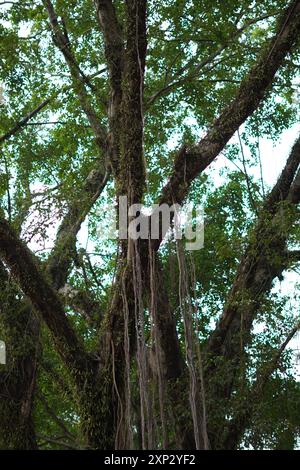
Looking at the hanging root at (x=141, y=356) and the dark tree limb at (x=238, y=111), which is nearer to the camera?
the hanging root at (x=141, y=356)

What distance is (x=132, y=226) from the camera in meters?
4.68

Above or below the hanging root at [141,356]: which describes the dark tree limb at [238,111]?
above

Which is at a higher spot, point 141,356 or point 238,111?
point 238,111

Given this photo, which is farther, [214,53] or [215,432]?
[214,53]

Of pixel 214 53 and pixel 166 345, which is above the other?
pixel 214 53

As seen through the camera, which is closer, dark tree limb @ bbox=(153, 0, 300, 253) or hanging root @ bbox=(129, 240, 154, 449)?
hanging root @ bbox=(129, 240, 154, 449)

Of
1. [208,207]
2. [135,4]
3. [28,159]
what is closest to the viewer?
[135,4]

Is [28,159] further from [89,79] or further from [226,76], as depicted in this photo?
[226,76]

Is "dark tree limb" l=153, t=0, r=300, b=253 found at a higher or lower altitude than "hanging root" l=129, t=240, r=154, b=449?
higher

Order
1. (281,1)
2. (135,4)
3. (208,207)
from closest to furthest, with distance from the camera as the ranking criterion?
(135,4), (281,1), (208,207)

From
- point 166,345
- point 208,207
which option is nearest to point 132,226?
point 166,345

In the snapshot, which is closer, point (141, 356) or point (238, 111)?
point (141, 356)
